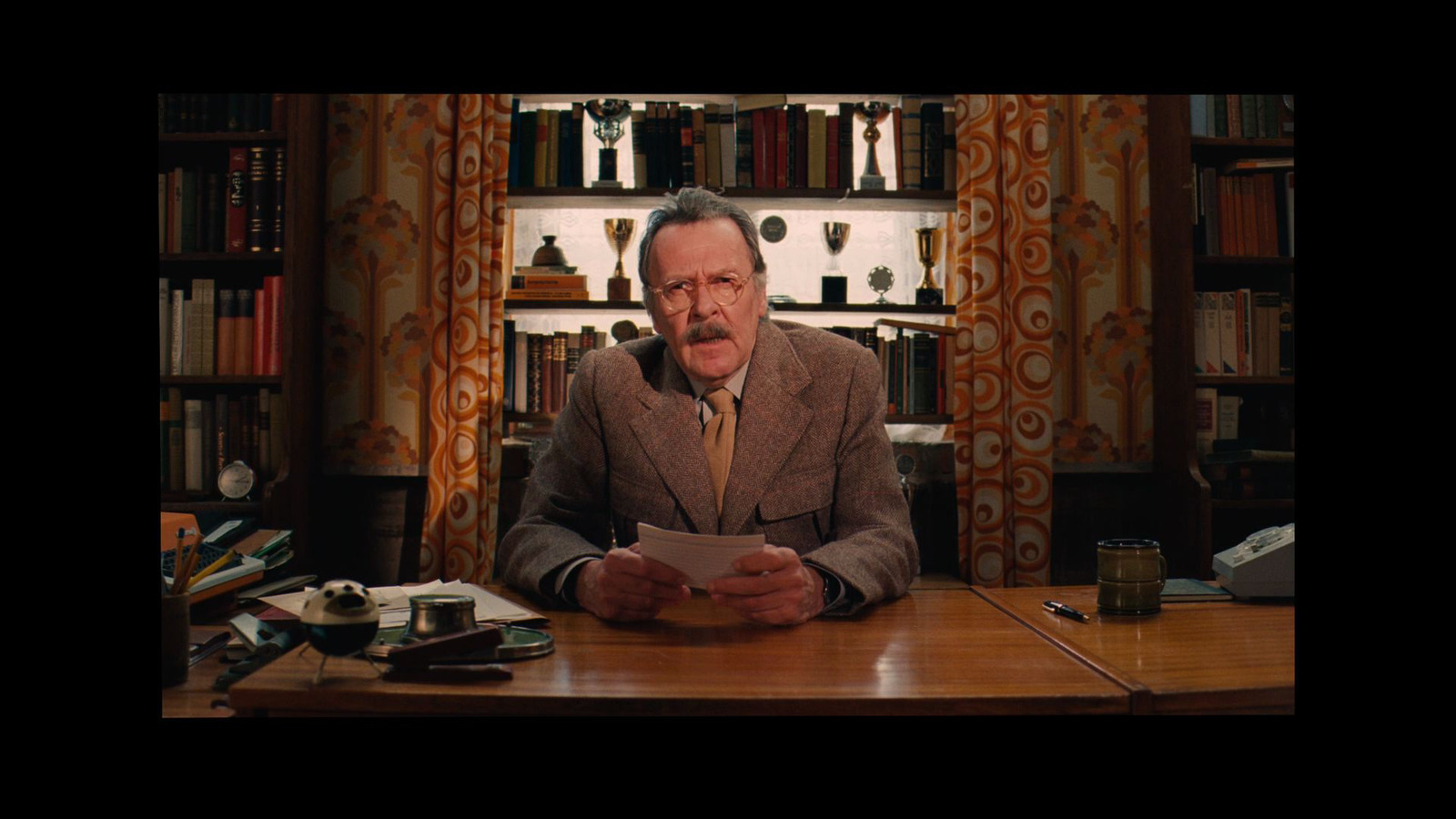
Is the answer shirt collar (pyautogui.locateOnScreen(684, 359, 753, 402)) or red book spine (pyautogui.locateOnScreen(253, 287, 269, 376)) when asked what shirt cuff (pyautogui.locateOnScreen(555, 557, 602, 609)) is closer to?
shirt collar (pyautogui.locateOnScreen(684, 359, 753, 402))

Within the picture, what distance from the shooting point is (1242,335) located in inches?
119

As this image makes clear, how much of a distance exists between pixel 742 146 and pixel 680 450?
1705 millimetres

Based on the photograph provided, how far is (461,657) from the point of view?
1.05 meters

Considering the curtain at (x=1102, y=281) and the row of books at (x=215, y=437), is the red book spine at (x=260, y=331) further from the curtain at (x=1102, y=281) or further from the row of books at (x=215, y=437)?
the curtain at (x=1102, y=281)

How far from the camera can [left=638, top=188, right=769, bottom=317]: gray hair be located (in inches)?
69.8

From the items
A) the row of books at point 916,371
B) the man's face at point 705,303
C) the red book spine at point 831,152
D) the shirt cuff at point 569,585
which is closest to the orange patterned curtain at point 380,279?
the red book spine at point 831,152

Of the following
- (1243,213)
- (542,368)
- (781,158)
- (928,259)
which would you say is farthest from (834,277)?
(1243,213)

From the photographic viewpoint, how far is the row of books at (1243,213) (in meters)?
3.00

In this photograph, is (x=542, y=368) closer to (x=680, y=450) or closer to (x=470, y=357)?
(x=470, y=357)

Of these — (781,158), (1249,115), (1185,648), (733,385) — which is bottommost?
(1185,648)

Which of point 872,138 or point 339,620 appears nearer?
point 339,620

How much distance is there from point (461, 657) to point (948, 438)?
2469mm

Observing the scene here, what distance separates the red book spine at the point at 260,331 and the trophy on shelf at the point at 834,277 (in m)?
1.83

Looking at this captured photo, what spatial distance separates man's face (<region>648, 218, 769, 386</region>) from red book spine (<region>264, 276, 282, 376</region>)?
173cm
